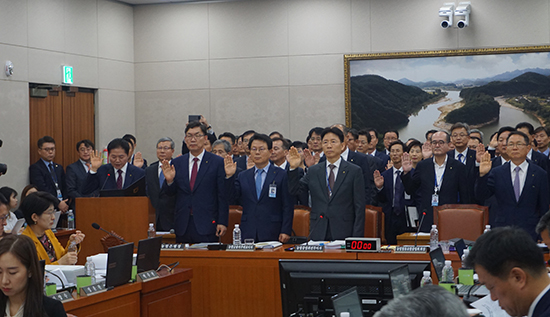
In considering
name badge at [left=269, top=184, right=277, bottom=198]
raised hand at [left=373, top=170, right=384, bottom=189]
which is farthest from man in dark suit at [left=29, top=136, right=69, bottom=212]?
raised hand at [left=373, top=170, right=384, bottom=189]

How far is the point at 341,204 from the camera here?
559 centimetres

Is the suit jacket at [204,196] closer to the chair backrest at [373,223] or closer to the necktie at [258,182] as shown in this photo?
the necktie at [258,182]

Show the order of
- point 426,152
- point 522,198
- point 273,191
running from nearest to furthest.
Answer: point 522,198 < point 273,191 < point 426,152

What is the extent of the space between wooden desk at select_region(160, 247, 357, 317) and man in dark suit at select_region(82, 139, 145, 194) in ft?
6.41

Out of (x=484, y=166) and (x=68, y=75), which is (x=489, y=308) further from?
(x=68, y=75)

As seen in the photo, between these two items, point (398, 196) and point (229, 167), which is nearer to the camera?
point (229, 167)

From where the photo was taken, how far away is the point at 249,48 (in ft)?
36.0

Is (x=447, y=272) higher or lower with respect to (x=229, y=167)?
lower

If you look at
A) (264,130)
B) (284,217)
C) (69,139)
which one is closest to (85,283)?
(284,217)

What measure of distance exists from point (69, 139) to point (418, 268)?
7.98 meters

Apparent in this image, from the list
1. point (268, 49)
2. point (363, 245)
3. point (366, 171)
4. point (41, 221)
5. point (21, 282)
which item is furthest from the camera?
point (268, 49)

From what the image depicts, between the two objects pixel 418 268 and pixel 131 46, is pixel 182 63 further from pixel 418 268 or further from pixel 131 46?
pixel 418 268

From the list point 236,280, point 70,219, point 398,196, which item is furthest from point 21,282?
point 70,219

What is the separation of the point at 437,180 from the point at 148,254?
124 inches
